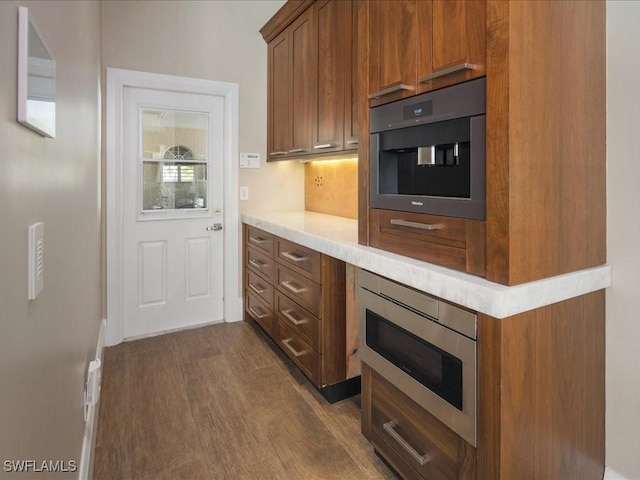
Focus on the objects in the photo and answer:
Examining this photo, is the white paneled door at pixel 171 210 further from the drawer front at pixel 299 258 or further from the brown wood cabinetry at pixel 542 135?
the brown wood cabinetry at pixel 542 135

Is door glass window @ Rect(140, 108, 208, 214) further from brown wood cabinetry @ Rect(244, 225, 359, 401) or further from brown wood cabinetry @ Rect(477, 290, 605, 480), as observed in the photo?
brown wood cabinetry @ Rect(477, 290, 605, 480)

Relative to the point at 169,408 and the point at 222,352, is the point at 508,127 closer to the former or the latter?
A: the point at 169,408

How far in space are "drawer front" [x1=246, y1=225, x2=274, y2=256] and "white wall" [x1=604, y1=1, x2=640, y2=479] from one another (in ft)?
6.66

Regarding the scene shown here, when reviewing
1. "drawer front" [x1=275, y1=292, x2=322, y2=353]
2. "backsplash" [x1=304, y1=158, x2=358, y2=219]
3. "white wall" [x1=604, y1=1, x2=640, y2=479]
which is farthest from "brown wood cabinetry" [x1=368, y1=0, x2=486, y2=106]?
"backsplash" [x1=304, y1=158, x2=358, y2=219]

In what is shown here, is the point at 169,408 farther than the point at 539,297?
Yes

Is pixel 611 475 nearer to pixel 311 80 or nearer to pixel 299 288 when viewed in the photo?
pixel 299 288

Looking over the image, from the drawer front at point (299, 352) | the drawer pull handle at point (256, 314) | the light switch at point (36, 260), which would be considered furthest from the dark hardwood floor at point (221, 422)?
the light switch at point (36, 260)

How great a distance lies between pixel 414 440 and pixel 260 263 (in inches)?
76.5

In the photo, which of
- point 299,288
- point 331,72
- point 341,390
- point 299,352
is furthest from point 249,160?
point 341,390

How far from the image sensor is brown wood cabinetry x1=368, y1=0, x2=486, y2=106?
1.20m

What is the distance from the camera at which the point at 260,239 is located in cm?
314

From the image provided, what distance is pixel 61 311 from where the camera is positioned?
3.53 ft

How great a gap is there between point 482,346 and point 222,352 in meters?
2.23

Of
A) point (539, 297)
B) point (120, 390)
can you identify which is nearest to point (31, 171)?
point (539, 297)
